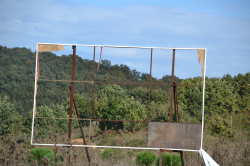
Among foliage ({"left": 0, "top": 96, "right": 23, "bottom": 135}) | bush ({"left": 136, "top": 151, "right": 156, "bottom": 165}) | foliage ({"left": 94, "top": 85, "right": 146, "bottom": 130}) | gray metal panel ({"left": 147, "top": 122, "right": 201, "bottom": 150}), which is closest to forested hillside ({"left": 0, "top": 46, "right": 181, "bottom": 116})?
foliage ({"left": 94, "top": 85, "right": 146, "bottom": 130})

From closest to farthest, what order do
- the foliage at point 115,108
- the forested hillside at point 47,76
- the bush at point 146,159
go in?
the bush at point 146,159 → the foliage at point 115,108 → the forested hillside at point 47,76

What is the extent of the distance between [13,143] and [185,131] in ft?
13.7

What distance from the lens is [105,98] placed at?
33500 mm

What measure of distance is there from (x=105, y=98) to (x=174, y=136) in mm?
27438

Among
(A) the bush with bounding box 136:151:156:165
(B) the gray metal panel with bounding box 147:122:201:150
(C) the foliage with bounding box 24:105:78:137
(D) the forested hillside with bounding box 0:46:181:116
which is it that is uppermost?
(D) the forested hillside with bounding box 0:46:181:116

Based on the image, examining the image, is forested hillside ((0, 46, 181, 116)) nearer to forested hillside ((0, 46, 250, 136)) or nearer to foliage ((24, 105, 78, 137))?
forested hillside ((0, 46, 250, 136))

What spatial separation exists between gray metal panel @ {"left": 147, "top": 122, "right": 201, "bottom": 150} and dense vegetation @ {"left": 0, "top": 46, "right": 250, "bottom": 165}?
1303 centimetres

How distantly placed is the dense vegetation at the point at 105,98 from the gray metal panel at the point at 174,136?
13031 mm

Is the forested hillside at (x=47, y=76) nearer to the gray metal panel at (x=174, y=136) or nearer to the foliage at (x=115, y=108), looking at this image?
the foliage at (x=115, y=108)

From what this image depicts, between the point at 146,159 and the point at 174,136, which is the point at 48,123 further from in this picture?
the point at 174,136

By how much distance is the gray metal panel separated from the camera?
6.35 metres

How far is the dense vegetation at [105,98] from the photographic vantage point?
27234 millimetres

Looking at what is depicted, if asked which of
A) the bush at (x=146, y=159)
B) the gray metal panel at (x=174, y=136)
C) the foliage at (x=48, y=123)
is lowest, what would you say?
the foliage at (x=48, y=123)

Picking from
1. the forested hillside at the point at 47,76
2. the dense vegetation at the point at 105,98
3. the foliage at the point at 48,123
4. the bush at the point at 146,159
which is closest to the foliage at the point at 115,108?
the dense vegetation at the point at 105,98
